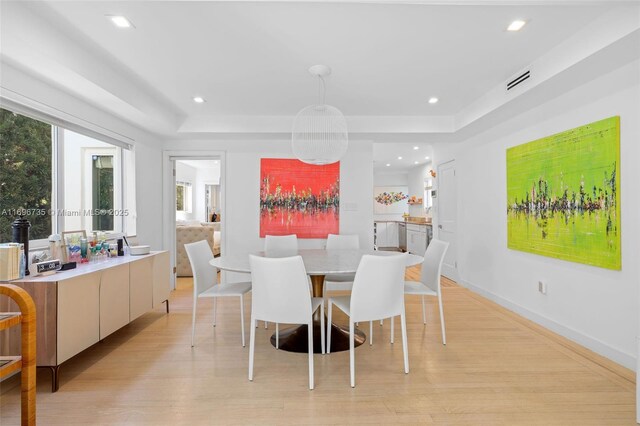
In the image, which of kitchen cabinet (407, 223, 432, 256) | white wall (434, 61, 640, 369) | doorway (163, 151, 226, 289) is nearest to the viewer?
white wall (434, 61, 640, 369)

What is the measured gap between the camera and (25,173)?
2771 millimetres

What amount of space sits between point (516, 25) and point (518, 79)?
34.6 inches

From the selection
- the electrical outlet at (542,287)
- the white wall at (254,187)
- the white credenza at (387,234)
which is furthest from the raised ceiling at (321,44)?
the white credenza at (387,234)

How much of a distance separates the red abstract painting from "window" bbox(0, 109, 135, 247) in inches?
69.3

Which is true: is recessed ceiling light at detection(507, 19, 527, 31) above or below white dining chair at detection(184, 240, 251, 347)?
above

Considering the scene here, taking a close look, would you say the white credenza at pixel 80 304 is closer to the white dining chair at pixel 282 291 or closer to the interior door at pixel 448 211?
the white dining chair at pixel 282 291

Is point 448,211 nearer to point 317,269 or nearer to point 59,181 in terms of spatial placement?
point 317,269

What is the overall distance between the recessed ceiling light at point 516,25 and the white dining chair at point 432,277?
1.75 meters

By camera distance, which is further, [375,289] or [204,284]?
[204,284]

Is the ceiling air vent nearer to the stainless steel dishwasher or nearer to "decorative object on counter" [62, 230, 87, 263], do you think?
"decorative object on counter" [62, 230, 87, 263]

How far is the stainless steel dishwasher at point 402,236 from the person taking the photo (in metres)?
9.17

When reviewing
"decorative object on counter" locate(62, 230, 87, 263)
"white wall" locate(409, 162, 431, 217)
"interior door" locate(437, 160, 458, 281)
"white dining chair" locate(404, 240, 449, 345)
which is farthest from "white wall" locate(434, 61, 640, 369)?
"white wall" locate(409, 162, 431, 217)

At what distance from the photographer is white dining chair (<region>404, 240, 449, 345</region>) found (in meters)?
2.96

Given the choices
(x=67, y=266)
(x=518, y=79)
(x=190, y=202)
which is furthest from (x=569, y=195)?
(x=190, y=202)
